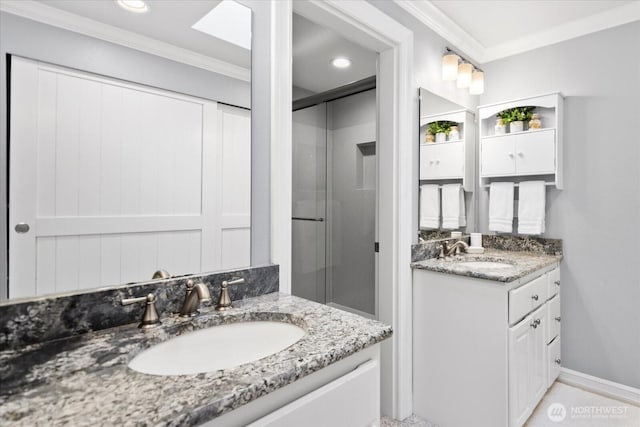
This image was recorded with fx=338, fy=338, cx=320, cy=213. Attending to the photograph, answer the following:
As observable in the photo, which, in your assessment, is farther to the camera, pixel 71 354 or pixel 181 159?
pixel 181 159

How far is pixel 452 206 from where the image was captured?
248cm

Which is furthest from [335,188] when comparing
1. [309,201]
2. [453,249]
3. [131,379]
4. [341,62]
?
[131,379]

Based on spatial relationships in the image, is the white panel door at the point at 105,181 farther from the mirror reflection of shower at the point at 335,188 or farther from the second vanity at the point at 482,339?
the mirror reflection of shower at the point at 335,188

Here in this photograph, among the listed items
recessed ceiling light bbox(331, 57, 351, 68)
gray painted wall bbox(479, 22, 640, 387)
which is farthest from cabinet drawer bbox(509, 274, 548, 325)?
recessed ceiling light bbox(331, 57, 351, 68)

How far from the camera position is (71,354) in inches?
29.3

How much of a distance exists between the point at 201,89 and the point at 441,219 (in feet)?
6.04

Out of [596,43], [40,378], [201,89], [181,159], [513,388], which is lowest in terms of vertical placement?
[513,388]

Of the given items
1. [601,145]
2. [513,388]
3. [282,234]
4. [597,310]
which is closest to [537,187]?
[601,145]

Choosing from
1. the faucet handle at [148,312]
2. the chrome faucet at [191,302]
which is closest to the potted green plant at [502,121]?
the chrome faucet at [191,302]

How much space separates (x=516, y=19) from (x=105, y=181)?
2.66 m

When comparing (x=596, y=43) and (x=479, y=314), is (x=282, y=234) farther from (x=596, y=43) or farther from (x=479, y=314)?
(x=596, y=43)

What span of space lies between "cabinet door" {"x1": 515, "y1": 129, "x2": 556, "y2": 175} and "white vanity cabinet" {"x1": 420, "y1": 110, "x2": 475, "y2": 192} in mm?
335

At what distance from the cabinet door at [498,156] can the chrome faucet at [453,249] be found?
25.0 inches

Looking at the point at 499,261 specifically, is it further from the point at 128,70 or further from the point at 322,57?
the point at 128,70
